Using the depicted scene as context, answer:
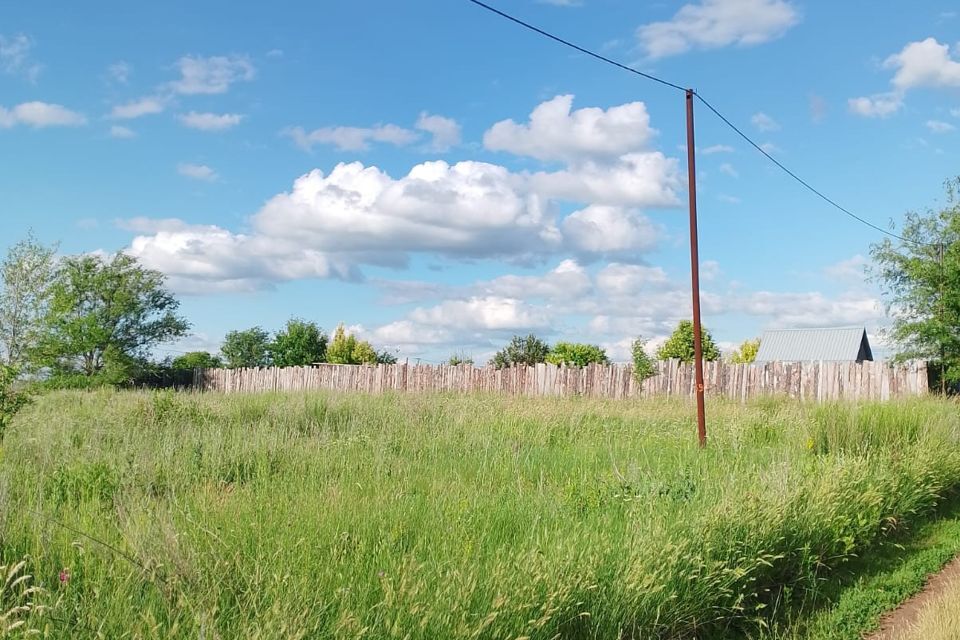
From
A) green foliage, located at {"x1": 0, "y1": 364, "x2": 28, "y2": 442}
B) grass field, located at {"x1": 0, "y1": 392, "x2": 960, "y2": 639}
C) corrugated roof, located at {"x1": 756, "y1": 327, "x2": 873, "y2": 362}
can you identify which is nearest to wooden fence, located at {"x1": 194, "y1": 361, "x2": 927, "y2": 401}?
grass field, located at {"x1": 0, "y1": 392, "x2": 960, "y2": 639}

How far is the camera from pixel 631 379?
23.7m

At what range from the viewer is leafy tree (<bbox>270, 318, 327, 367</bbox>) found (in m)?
42.3

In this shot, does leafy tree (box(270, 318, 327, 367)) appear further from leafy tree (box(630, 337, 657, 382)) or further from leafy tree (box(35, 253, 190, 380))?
leafy tree (box(630, 337, 657, 382))

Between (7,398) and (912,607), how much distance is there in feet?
28.8

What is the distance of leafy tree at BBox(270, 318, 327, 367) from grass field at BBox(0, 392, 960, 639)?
Answer: 3326 centimetres

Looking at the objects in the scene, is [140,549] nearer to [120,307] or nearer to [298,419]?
[298,419]

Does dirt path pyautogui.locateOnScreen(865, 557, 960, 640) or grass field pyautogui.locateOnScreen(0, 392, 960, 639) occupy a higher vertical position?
grass field pyautogui.locateOnScreen(0, 392, 960, 639)

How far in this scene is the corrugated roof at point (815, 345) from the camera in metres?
39.1

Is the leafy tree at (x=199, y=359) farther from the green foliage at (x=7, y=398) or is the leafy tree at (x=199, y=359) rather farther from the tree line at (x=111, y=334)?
the green foliage at (x=7, y=398)

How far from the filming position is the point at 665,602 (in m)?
3.96

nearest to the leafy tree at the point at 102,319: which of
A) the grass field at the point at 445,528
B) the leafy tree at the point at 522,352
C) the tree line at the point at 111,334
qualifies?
the tree line at the point at 111,334

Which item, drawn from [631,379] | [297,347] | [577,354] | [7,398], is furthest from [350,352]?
[7,398]

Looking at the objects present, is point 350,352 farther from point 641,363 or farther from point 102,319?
point 641,363

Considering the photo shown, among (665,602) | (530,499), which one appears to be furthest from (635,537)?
(530,499)
